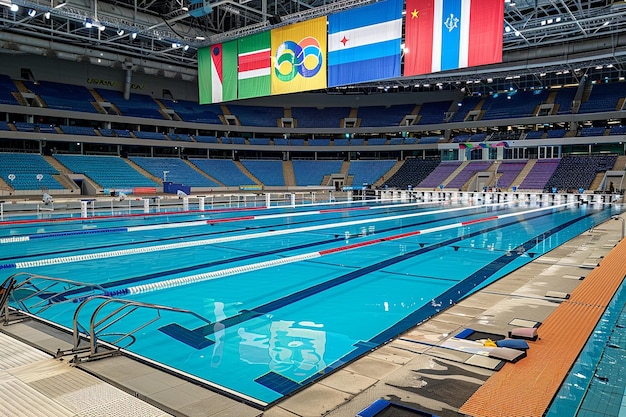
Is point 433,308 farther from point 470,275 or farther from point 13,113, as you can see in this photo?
point 13,113

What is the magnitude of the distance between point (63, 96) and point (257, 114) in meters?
18.5

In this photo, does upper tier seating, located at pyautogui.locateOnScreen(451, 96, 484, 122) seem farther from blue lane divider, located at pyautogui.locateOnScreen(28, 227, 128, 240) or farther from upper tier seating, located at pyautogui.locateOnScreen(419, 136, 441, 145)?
blue lane divider, located at pyautogui.locateOnScreen(28, 227, 128, 240)

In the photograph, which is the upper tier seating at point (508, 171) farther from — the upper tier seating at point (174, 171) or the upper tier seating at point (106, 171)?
the upper tier seating at point (106, 171)

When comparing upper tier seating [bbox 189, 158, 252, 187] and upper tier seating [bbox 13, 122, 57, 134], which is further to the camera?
upper tier seating [bbox 189, 158, 252, 187]

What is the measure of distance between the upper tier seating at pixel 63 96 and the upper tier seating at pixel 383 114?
2609 centimetres

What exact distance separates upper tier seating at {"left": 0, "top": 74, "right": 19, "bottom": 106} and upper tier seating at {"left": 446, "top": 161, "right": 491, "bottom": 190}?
33.8m

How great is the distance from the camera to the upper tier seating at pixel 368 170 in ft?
142

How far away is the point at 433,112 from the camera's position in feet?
149

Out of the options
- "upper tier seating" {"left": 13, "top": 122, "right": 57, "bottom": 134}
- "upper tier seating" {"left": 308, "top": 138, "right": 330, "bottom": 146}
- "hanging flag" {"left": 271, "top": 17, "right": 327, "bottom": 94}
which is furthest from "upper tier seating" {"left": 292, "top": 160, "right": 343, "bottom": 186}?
"hanging flag" {"left": 271, "top": 17, "right": 327, "bottom": 94}

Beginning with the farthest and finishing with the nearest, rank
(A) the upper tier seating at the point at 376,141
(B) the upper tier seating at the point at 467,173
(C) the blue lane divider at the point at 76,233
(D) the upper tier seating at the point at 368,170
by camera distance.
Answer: (A) the upper tier seating at the point at 376,141 < (D) the upper tier seating at the point at 368,170 < (B) the upper tier seating at the point at 467,173 < (C) the blue lane divider at the point at 76,233

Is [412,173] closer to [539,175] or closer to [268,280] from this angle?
[539,175]

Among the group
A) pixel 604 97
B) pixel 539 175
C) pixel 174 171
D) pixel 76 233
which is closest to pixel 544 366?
pixel 76 233

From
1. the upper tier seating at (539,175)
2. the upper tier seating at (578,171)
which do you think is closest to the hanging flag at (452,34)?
the upper tier seating at (578,171)

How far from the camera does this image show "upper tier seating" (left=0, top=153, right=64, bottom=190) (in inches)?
1083
